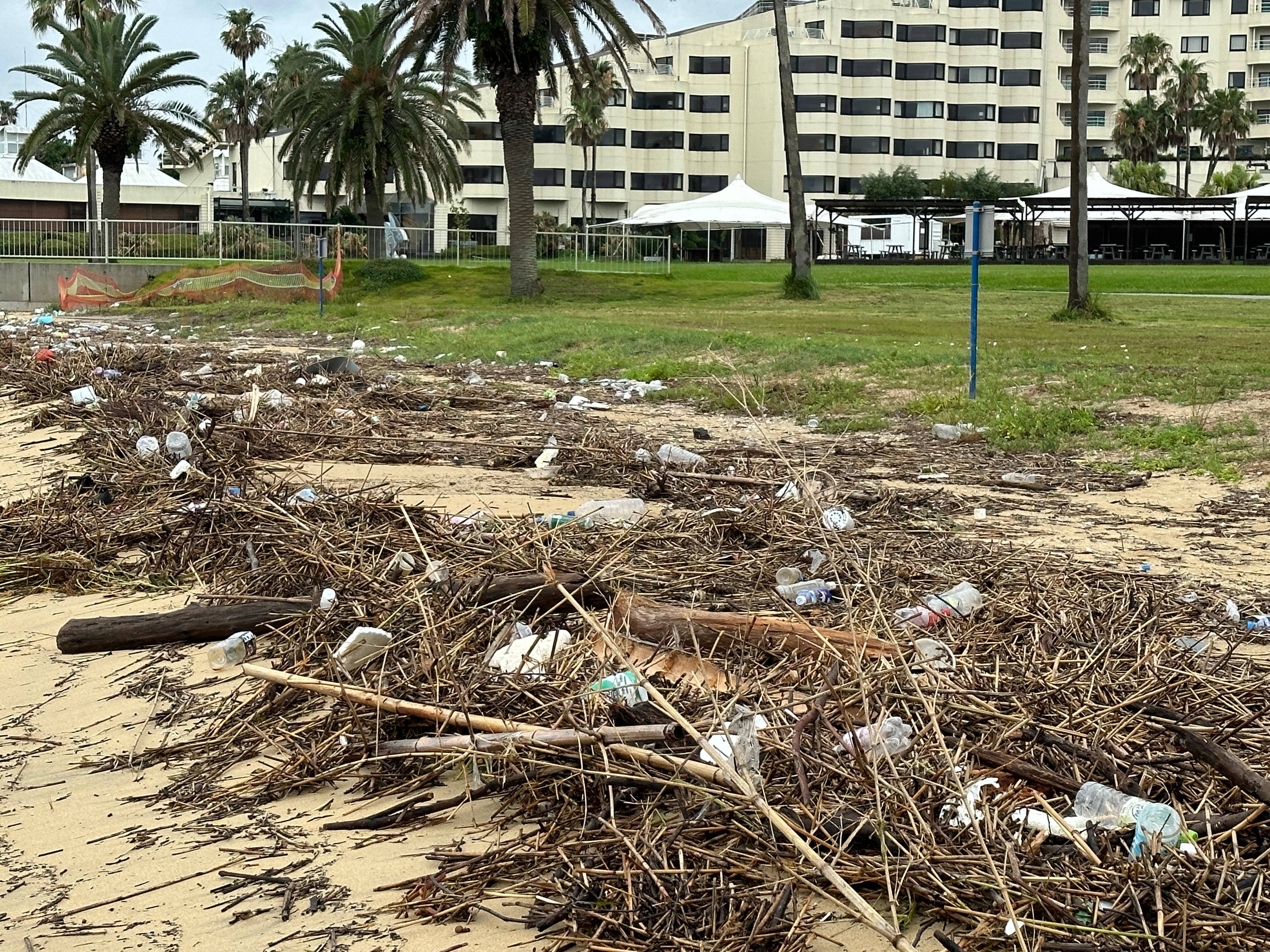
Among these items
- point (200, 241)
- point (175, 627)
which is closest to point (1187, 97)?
point (200, 241)

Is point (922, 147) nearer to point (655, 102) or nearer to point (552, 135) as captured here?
point (655, 102)

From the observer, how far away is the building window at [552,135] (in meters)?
82.1

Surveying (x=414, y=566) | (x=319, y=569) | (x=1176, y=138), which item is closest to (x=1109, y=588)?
(x=414, y=566)

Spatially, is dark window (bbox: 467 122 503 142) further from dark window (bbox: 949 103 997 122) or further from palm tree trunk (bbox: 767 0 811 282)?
palm tree trunk (bbox: 767 0 811 282)

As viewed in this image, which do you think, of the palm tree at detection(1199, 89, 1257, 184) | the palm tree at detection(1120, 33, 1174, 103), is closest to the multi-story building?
the palm tree at detection(1120, 33, 1174, 103)

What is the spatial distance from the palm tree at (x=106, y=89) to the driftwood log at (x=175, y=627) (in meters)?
36.1

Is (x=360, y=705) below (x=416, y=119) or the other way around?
below

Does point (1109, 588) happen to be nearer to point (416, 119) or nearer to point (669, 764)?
point (669, 764)

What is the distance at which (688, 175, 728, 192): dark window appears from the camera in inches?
3270

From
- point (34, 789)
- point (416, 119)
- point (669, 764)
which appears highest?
point (416, 119)

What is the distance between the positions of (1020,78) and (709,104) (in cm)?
1897

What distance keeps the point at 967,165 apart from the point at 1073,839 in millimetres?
85949

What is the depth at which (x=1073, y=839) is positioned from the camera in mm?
3229

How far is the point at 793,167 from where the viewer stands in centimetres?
2984
